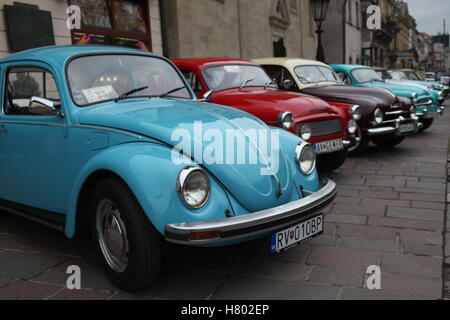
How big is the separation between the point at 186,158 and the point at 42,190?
4.91 feet

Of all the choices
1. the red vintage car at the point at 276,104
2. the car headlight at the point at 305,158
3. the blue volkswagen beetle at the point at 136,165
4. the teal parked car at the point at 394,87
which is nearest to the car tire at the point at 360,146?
the red vintage car at the point at 276,104

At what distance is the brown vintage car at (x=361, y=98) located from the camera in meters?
7.23

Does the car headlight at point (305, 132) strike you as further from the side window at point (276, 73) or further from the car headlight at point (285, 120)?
the side window at point (276, 73)

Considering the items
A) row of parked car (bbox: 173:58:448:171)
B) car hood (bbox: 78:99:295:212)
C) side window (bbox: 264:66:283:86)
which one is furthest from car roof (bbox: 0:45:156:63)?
side window (bbox: 264:66:283:86)

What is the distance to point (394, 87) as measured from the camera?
997 centimetres

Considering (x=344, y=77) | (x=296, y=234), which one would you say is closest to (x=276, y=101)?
(x=296, y=234)

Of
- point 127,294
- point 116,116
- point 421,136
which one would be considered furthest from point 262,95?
point 421,136

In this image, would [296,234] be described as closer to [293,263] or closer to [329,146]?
[293,263]

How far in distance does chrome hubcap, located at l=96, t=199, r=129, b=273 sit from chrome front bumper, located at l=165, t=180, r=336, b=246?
1.57ft

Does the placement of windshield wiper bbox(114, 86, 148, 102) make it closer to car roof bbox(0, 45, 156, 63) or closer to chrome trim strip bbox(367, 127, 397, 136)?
car roof bbox(0, 45, 156, 63)

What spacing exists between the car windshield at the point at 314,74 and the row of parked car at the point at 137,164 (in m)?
4.05

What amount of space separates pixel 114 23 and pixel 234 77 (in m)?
6.09

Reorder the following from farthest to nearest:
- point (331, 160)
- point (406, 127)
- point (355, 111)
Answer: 1. point (406, 127)
2. point (355, 111)
3. point (331, 160)

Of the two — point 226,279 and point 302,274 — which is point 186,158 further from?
point 302,274
